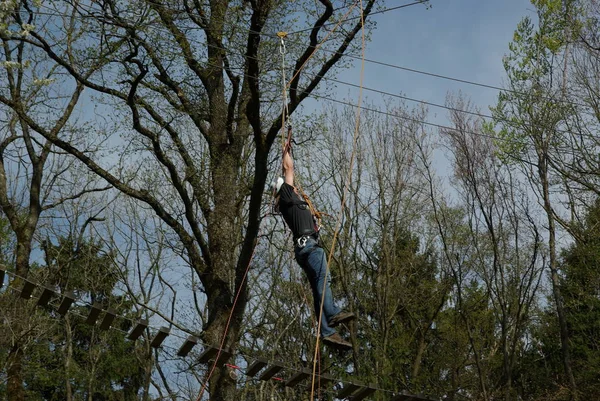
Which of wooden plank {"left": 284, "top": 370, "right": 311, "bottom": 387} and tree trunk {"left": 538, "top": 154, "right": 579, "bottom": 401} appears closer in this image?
wooden plank {"left": 284, "top": 370, "right": 311, "bottom": 387}

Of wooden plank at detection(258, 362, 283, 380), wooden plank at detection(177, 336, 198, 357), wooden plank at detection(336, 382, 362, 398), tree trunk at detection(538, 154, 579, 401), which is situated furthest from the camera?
tree trunk at detection(538, 154, 579, 401)

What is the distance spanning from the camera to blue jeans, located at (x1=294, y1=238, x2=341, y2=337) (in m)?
6.81

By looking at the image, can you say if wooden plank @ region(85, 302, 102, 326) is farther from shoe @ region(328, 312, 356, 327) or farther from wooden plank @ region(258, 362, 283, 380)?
shoe @ region(328, 312, 356, 327)

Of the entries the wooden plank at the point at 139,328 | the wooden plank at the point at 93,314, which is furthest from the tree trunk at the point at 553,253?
the wooden plank at the point at 93,314

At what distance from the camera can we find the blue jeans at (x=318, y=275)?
6809 millimetres

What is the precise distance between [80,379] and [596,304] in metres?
15.8

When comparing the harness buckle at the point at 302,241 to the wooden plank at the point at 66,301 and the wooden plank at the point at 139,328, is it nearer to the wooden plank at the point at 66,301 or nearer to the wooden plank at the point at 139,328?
the wooden plank at the point at 139,328

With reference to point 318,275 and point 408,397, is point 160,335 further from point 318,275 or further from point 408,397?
point 408,397

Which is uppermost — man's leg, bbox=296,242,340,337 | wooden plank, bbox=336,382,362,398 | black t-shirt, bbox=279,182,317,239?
black t-shirt, bbox=279,182,317,239

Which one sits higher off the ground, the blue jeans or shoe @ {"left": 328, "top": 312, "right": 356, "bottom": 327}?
the blue jeans

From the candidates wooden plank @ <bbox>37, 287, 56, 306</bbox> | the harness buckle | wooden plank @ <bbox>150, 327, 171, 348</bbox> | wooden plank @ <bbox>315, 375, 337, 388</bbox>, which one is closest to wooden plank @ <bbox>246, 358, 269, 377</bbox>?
wooden plank @ <bbox>315, 375, 337, 388</bbox>

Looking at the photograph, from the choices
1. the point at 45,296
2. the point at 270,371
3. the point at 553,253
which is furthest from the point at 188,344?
the point at 553,253

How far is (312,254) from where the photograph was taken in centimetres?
687

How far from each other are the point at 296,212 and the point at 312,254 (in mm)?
435
